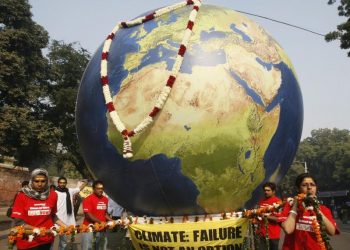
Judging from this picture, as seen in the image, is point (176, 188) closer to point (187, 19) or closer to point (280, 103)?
point (280, 103)

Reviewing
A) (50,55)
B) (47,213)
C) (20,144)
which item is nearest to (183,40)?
(47,213)

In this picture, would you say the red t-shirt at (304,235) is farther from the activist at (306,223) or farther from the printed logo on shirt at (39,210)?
the printed logo on shirt at (39,210)

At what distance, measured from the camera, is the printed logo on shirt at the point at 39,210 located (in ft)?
17.3

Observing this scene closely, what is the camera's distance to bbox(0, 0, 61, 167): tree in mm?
25641

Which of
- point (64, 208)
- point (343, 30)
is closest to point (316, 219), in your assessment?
point (64, 208)

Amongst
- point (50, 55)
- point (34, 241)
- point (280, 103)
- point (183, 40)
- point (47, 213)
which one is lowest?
point (34, 241)

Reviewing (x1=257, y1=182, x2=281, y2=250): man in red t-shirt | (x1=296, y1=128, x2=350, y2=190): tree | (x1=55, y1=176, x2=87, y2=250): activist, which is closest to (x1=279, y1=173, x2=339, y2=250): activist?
(x1=257, y1=182, x2=281, y2=250): man in red t-shirt

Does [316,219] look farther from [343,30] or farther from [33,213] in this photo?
[343,30]

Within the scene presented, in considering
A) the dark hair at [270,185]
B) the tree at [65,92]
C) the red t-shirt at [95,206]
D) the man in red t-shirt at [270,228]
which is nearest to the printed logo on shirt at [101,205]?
the red t-shirt at [95,206]

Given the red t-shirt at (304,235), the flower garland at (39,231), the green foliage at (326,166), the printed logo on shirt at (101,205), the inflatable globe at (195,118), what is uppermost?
the green foliage at (326,166)

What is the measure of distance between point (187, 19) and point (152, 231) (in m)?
2.79

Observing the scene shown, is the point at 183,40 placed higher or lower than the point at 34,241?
higher

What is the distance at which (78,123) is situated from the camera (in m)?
5.86

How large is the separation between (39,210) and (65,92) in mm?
27572
